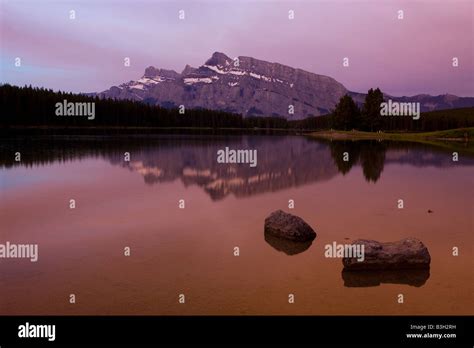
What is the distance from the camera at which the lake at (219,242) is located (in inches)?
514

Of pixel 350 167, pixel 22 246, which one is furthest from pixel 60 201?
pixel 350 167

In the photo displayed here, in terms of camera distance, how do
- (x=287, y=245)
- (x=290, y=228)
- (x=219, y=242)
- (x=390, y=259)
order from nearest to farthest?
(x=390, y=259), (x=287, y=245), (x=219, y=242), (x=290, y=228)

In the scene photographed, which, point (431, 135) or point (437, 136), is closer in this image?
point (437, 136)

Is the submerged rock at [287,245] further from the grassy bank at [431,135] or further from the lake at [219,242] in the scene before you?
the grassy bank at [431,135]

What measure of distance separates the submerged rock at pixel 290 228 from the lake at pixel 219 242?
651 mm

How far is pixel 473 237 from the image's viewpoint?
66.7 ft

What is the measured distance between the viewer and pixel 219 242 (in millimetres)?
19625

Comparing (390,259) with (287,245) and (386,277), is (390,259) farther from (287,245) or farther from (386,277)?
(287,245)

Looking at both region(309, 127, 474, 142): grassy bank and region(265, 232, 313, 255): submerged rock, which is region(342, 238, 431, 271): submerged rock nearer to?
region(265, 232, 313, 255): submerged rock

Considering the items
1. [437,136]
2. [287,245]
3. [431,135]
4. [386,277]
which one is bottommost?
[386,277]

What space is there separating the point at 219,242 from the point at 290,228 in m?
3.59

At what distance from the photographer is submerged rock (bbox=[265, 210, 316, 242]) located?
19.9m

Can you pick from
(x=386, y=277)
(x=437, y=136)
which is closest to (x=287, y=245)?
(x=386, y=277)
